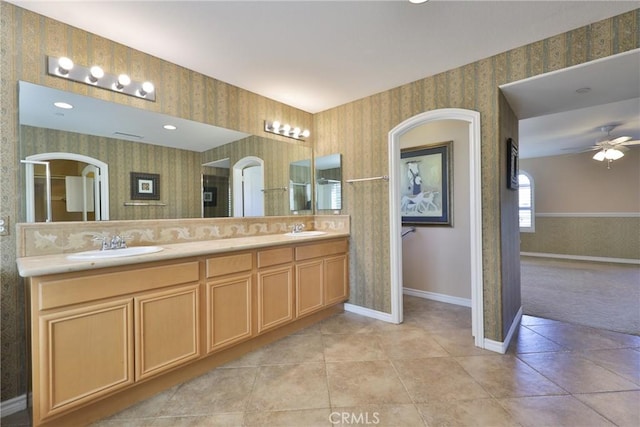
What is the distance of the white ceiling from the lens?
5.83ft

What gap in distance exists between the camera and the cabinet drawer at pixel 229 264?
2072 mm

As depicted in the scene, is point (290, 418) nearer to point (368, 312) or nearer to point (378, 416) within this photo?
point (378, 416)

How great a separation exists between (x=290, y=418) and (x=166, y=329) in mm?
949

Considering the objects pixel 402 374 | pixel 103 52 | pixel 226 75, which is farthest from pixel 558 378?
pixel 103 52

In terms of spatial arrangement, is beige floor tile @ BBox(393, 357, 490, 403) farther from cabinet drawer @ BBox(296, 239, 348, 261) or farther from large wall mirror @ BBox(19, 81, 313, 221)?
large wall mirror @ BBox(19, 81, 313, 221)

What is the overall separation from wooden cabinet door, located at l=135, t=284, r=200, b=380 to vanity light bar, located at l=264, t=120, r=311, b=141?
75.8 inches

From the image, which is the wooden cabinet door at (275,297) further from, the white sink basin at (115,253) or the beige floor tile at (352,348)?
the white sink basin at (115,253)

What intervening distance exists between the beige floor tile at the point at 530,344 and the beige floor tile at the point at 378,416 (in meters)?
1.27

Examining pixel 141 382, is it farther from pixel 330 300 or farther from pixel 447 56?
pixel 447 56

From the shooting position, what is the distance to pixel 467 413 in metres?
1.65

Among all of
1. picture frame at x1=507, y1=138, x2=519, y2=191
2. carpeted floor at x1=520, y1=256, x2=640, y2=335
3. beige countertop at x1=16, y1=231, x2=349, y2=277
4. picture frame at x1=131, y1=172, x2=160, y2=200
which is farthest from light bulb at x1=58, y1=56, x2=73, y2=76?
carpeted floor at x1=520, y1=256, x2=640, y2=335

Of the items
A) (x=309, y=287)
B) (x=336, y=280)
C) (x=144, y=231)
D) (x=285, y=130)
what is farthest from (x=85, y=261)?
(x=285, y=130)

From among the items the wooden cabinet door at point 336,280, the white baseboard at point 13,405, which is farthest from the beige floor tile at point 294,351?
the white baseboard at point 13,405

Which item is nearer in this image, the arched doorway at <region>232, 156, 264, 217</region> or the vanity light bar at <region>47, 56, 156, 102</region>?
the vanity light bar at <region>47, 56, 156, 102</region>
